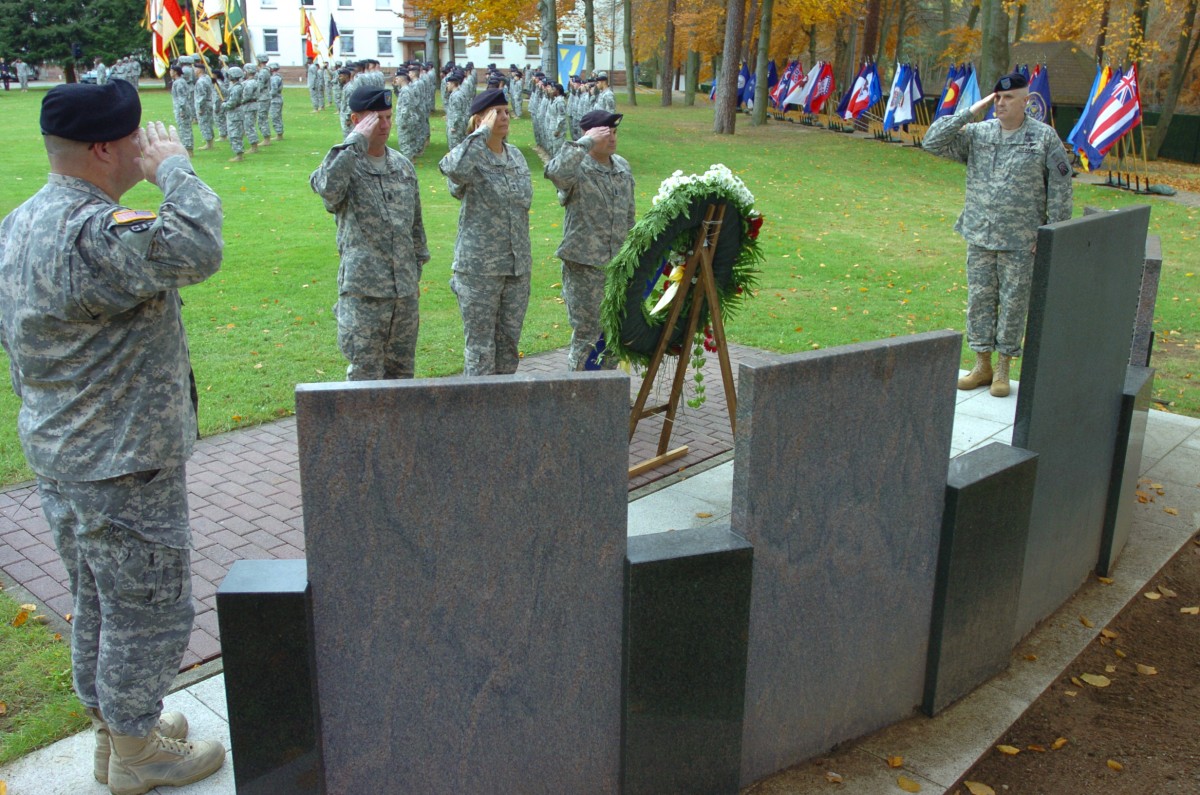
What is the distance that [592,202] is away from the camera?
674cm

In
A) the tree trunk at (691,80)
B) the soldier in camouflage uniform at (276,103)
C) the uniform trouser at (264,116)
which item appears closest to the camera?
the uniform trouser at (264,116)

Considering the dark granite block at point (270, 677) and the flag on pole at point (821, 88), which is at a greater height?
A: the flag on pole at point (821, 88)

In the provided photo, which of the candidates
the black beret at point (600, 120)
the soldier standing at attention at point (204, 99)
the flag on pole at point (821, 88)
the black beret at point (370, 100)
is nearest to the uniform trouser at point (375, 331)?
the black beret at point (370, 100)

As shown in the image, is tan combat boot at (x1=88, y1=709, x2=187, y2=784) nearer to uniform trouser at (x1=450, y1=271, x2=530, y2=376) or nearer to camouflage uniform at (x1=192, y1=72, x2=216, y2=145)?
uniform trouser at (x1=450, y1=271, x2=530, y2=376)

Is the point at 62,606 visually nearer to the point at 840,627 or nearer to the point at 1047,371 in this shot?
the point at 840,627

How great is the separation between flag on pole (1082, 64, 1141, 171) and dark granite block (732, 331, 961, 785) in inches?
730

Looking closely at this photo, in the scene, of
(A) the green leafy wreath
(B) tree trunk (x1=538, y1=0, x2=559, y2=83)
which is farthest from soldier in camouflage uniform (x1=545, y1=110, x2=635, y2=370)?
(B) tree trunk (x1=538, y1=0, x2=559, y2=83)

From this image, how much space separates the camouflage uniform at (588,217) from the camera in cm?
665

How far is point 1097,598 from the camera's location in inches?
196

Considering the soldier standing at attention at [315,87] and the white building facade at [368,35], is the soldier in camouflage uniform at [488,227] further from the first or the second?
the white building facade at [368,35]

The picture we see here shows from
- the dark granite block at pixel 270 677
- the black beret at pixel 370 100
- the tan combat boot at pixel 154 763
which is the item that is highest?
the black beret at pixel 370 100

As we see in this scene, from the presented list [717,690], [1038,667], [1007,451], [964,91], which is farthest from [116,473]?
[964,91]

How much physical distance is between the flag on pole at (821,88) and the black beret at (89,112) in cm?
3512

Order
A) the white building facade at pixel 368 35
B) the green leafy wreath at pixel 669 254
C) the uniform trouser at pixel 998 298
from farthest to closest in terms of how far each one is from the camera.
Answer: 1. the white building facade at pixel 368 35
2. the uniform trouser at pixel 998 298
3. the green leafy wreath at pixel 669 254
